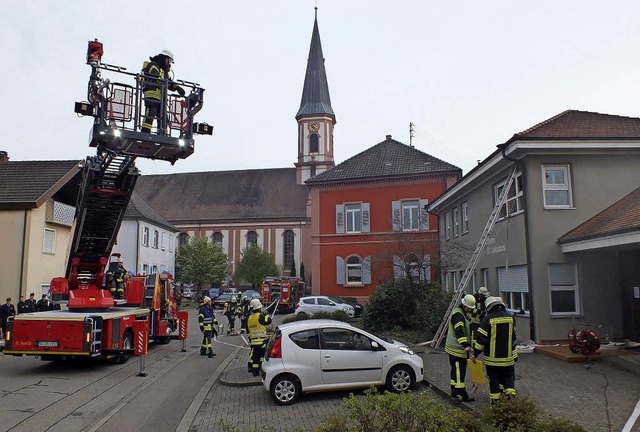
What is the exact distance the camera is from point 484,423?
18.3 ft

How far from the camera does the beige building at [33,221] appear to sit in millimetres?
22172

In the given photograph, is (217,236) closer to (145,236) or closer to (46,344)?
(145,236)

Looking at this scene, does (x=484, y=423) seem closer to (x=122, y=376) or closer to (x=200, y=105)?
(x=200, y=105)

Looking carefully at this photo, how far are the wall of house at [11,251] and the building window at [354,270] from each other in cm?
2109

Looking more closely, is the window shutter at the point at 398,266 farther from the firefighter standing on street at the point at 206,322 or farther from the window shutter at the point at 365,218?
the firefighter standing on street at the point at 206,322

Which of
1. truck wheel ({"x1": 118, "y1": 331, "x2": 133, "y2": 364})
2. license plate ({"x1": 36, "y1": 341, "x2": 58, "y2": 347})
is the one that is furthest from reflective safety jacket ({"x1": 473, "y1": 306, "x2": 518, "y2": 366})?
truck wheel ({"x1": 118, "y1": 331, "x2": 133, "y2": 364})

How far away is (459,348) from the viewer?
29.3 feet

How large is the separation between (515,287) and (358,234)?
22.0 meters

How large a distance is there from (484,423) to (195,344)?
15.9m

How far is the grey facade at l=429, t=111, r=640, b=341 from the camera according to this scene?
553 inches

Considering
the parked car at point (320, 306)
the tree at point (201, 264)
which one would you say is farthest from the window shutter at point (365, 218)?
the tree at point (201, 264)

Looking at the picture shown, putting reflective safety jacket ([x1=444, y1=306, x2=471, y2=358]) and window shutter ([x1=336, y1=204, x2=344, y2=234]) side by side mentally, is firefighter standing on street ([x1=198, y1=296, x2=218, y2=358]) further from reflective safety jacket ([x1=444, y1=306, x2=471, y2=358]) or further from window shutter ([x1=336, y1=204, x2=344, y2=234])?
window shutter ([x1=336, y1=204, x2=344, y2=234])

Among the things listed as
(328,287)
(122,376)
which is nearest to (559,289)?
(122,376)

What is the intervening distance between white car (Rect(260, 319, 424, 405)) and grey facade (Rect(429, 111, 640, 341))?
6.18m
